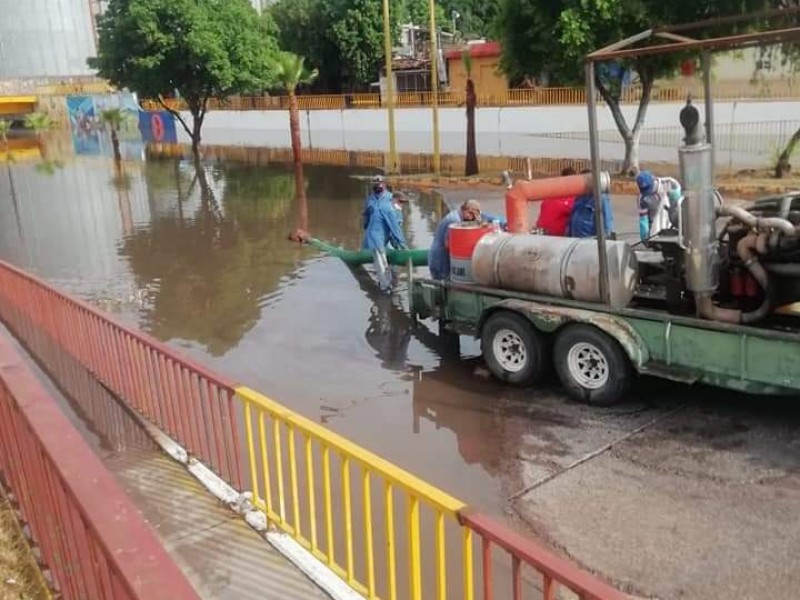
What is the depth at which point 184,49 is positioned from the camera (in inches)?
1414

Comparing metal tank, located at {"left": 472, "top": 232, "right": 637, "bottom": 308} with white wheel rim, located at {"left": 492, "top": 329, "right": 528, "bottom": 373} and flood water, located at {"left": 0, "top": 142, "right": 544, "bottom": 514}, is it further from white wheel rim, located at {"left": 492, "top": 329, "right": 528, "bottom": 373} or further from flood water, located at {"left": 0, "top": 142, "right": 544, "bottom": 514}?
flood water, located at {"left": 0, "top": 142, "right": 544, "bottom": 514}

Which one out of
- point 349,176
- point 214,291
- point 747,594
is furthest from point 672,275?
point 349,176

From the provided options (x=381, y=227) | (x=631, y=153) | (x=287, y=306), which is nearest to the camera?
(x=287, y=306)

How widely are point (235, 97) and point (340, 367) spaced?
45.6m

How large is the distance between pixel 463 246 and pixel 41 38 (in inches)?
3190

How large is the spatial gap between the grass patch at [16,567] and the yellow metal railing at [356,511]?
4.11 ft

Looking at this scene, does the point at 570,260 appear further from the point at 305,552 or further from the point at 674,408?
the point at 305,552

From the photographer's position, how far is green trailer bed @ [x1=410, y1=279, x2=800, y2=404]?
561 centimetres

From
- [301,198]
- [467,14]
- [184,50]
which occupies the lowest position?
[301,198]

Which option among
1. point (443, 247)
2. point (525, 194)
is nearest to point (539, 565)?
point (525, 194)

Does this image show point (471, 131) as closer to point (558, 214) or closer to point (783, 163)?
point (783, 163)

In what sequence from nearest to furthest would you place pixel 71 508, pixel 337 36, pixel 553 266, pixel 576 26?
pixel 71 508 → pixel 553 266 → pixel 576 26 → pixel 337 36

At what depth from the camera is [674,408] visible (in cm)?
650

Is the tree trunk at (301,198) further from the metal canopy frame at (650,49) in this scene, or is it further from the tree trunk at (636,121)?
the metal canopy frame at (650,49)
